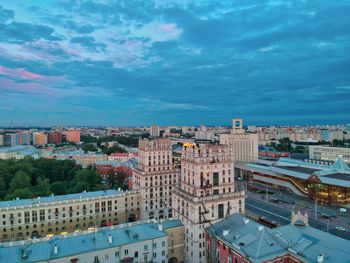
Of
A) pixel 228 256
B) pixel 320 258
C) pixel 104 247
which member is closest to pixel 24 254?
pixel 104 247

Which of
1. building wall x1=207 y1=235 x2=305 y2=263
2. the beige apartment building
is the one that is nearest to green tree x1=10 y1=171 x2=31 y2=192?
the beige apartment building

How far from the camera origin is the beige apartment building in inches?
3022

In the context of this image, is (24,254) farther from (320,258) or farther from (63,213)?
(320,258)

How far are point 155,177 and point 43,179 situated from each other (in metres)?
63.4

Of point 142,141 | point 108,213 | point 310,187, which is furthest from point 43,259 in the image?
point 310,187

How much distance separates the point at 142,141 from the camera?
3634 inches

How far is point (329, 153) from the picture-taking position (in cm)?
17625

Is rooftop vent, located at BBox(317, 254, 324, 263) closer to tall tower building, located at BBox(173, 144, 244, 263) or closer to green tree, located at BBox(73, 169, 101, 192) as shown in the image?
tall tower building, located at BBox(173, 144, 244, 263)

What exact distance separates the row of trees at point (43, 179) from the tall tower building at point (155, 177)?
2889 cm

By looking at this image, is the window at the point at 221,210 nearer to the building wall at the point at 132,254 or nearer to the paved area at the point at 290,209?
the building wall at the point at 132,254

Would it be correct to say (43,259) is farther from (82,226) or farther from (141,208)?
(141,208)

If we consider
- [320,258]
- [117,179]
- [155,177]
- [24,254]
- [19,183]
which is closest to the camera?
[320,258]

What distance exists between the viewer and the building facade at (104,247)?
49.3 meters

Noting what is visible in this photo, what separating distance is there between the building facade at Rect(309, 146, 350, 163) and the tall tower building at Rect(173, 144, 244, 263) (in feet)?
420
